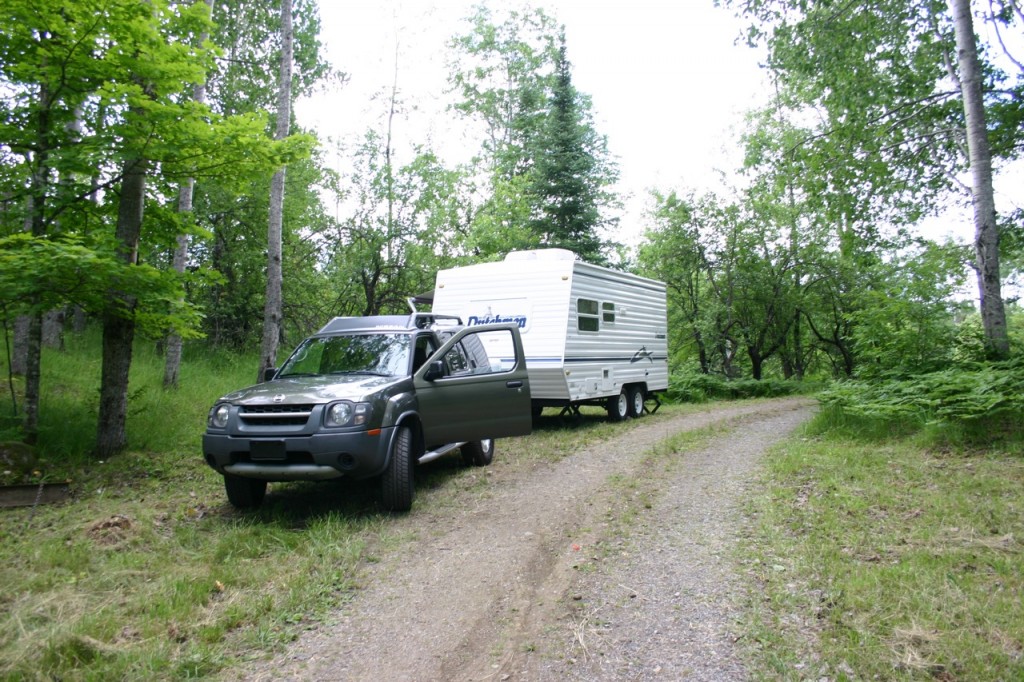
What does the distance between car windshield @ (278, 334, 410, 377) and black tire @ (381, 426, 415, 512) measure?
0.91 meters

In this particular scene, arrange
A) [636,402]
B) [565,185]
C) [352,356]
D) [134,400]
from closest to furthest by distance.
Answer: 1. [352,356]
2. [134,400]
3. [636,402]
4. [565,185]

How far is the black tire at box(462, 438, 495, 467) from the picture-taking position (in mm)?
8594

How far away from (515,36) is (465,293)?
21726mm

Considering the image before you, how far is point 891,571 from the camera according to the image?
13.6ft

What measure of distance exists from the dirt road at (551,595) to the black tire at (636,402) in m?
7.13

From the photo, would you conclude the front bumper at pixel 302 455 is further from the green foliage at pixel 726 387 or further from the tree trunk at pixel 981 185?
the green foliage at pixel 726 387

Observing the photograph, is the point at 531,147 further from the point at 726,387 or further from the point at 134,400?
the point at 134,400

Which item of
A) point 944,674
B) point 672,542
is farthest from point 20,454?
point 944,674

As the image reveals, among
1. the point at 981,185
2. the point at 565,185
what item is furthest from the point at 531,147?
the point at 981,185

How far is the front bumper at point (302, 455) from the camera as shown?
5.65 m

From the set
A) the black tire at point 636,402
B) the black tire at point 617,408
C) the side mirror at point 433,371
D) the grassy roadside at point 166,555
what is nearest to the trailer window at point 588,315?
the black tire at point 617,408

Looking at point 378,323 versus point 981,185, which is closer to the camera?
point 378,323

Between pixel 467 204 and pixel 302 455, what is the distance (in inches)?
725

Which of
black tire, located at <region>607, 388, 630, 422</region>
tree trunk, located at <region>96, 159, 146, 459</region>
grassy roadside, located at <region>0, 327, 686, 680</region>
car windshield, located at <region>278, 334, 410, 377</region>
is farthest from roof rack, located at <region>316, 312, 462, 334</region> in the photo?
black tire, located at <region>607, 388, 630, 422</region>
